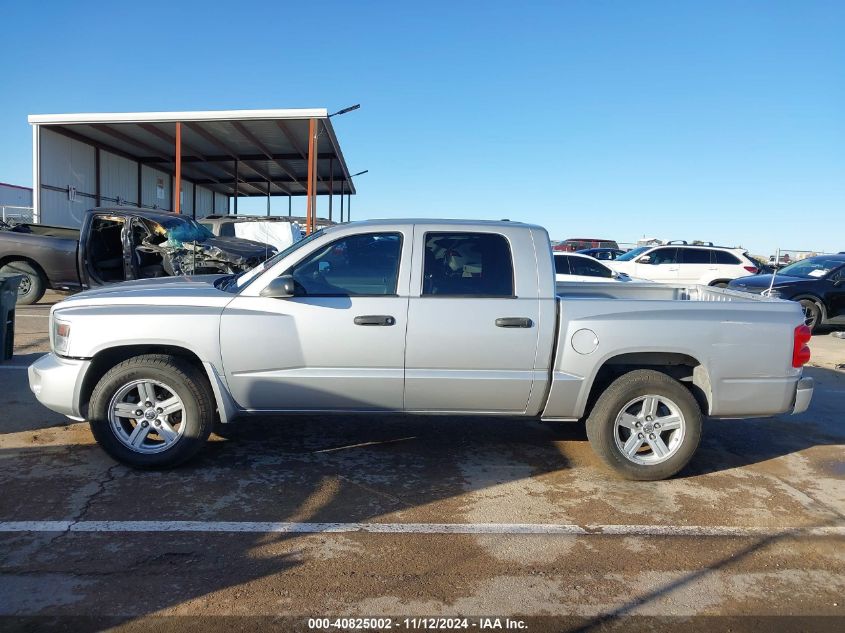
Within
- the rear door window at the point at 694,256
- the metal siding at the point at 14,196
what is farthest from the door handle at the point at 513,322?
the metal siding at the point at 14,196

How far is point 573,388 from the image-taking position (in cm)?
453

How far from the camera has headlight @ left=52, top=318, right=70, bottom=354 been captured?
14.6 ft

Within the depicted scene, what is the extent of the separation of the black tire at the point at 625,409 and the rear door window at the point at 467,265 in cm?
107

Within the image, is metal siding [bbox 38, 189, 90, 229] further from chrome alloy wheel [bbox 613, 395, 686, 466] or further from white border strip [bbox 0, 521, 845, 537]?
chrome alloy wheel [bbox 613, 395, 686, 466]

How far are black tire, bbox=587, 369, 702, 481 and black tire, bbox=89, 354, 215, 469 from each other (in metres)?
2.78

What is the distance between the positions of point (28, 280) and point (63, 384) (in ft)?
29.8

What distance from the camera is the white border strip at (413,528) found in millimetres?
3713

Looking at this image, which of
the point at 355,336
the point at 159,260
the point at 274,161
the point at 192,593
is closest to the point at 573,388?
the point at 355,336

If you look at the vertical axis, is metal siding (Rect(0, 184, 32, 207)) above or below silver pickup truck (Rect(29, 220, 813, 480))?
above

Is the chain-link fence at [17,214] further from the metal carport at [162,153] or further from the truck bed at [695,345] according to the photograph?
the truck bed at [695,345]

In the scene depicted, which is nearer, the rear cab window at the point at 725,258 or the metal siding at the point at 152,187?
the rear cab window at the point at 725,258

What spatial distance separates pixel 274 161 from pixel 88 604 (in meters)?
28.8

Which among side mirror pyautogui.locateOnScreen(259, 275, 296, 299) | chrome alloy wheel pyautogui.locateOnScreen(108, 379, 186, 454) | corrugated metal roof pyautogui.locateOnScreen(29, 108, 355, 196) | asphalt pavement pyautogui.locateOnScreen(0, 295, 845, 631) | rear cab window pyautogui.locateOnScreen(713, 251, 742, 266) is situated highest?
corrugated metal roof pyautogui.locateOnScreen(29, 108, 355, 196)

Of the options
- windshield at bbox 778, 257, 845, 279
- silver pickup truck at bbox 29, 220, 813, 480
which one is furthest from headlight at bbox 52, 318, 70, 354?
windshield at bbox 778, 257, 845, 279
